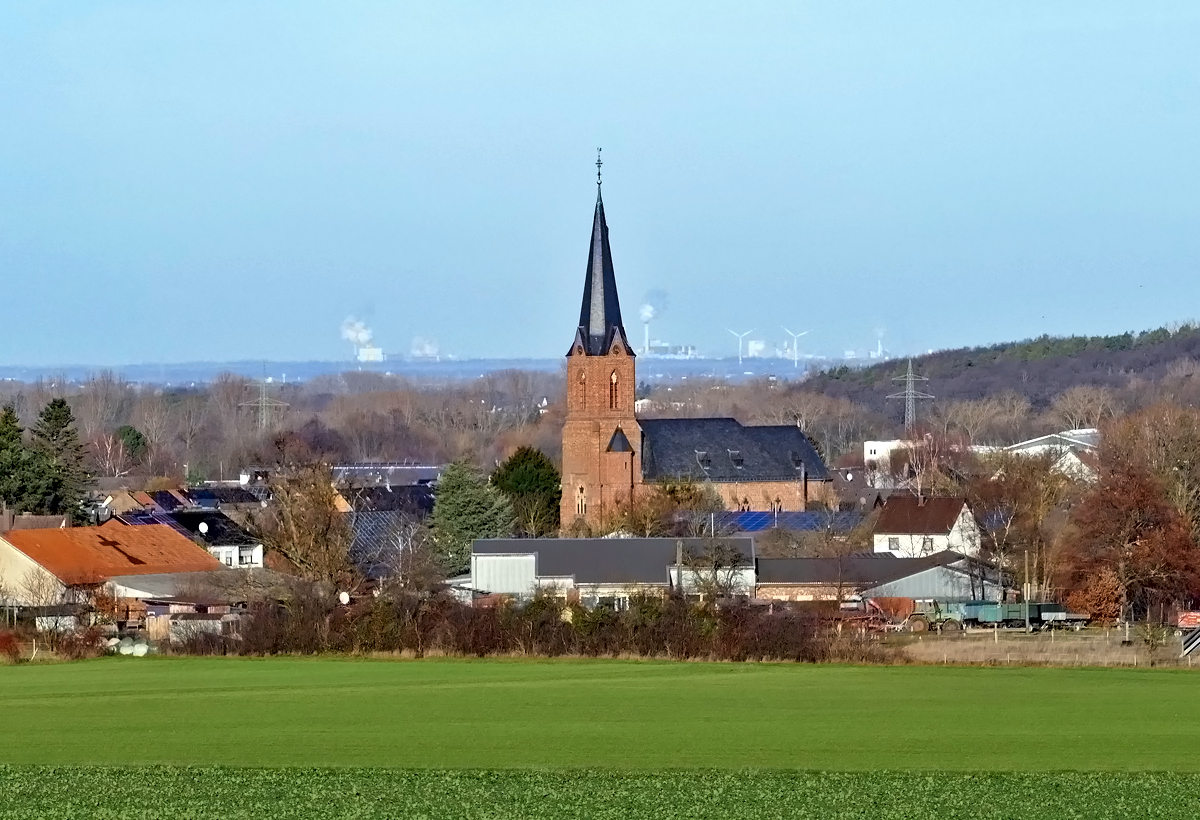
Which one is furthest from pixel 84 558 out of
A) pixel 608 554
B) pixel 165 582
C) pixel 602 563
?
pixel 608 554

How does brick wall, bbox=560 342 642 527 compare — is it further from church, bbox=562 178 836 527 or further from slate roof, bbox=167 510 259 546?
slate roof, bbox=167 510 259 546

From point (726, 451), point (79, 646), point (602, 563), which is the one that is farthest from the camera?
point (726, 451)

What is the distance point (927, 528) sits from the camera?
6581 centimetres

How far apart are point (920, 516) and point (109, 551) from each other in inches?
1051

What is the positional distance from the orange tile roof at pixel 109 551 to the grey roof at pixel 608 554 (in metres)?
9.15

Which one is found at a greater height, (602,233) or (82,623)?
(602,233)

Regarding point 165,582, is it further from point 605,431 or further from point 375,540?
point 605,431

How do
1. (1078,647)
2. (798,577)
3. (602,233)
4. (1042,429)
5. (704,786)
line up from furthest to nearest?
(1042,429) → (602,233) → (798,577) → (1078,647) → (704,786)

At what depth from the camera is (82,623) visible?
4162cm

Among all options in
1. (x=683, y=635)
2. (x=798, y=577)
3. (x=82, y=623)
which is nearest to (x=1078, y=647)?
(x=683, y=635)

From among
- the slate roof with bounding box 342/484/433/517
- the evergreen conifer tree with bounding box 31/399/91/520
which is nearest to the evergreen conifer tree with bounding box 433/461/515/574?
the slate roof with bounding box 342/484/433/517

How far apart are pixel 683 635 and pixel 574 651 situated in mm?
2050

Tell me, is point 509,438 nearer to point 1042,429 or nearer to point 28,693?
point 1042,429

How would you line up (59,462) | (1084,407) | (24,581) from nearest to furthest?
(24,581), (59,462), (1084,407)
